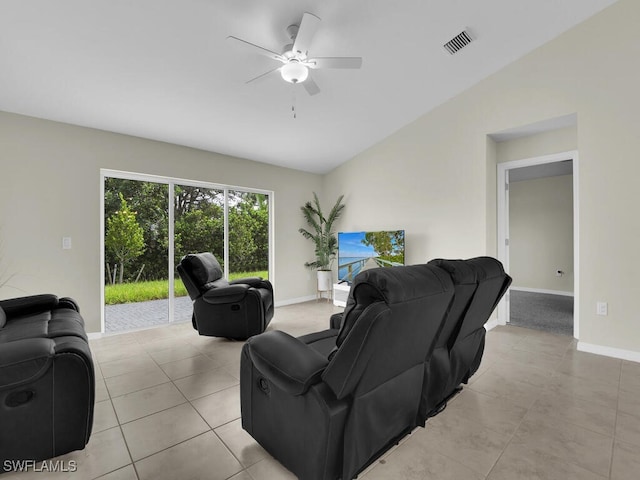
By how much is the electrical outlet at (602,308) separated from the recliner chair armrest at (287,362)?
11.0ft

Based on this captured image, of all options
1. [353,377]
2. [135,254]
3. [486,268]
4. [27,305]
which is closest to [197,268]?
[135,254]

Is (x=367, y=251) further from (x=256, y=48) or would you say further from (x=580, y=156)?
(x=256, y=48)

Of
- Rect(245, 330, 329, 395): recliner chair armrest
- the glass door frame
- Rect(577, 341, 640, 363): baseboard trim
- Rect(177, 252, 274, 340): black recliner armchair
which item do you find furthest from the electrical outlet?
the glass door frame

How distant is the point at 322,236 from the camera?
5887 millimetres

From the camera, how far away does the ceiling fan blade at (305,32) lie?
86.2 inches

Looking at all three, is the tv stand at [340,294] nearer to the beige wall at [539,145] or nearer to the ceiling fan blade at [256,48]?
the beige wall at [539,145]

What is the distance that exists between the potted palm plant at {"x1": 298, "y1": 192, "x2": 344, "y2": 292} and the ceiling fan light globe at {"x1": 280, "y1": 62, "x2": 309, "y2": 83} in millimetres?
3177

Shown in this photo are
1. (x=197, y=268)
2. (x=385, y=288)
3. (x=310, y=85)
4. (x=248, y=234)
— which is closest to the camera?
(x=385, y=288)

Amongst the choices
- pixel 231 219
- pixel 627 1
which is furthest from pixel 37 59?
pixel 627 1

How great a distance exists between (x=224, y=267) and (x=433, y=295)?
4021mm

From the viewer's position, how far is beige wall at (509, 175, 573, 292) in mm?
6207

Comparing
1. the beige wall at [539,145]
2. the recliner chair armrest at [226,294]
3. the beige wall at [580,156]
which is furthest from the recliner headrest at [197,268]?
the beige wall at [539,145]

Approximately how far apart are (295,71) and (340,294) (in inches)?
146

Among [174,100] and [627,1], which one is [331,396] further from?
[627,1]
